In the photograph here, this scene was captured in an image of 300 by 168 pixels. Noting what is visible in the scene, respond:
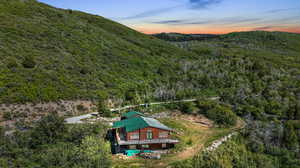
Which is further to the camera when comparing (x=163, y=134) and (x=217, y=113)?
(x=217, y=113)

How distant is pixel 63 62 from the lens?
50.8 meters

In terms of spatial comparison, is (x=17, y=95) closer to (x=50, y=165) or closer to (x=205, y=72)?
(x=50, y=165)

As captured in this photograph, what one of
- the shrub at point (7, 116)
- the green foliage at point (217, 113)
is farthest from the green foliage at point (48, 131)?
the green foliage at point (217, 113)

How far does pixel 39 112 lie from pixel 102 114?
34.7ft

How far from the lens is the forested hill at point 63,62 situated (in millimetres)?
38875

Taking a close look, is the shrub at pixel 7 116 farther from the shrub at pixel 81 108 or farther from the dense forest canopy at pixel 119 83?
the shrub at pixel 81 108

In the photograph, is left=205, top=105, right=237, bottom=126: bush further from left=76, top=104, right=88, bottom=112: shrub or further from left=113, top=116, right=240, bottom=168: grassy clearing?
left=76, top=104, right=88, bottom=112: shrub

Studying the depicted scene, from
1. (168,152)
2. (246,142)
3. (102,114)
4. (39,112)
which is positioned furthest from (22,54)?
(246,142)

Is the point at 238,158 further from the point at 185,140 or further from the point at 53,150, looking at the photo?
the point at 53,150

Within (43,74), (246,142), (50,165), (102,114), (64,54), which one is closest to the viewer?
(50,165)

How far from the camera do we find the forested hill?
38.9 metres

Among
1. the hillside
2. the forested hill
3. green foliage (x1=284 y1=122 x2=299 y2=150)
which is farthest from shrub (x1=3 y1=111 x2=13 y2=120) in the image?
green foliage (x1=284 y1=122 x2=299 y2=150)

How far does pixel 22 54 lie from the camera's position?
150 feet

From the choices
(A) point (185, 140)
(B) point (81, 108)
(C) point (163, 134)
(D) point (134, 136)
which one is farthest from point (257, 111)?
(B) point (81, 108)
